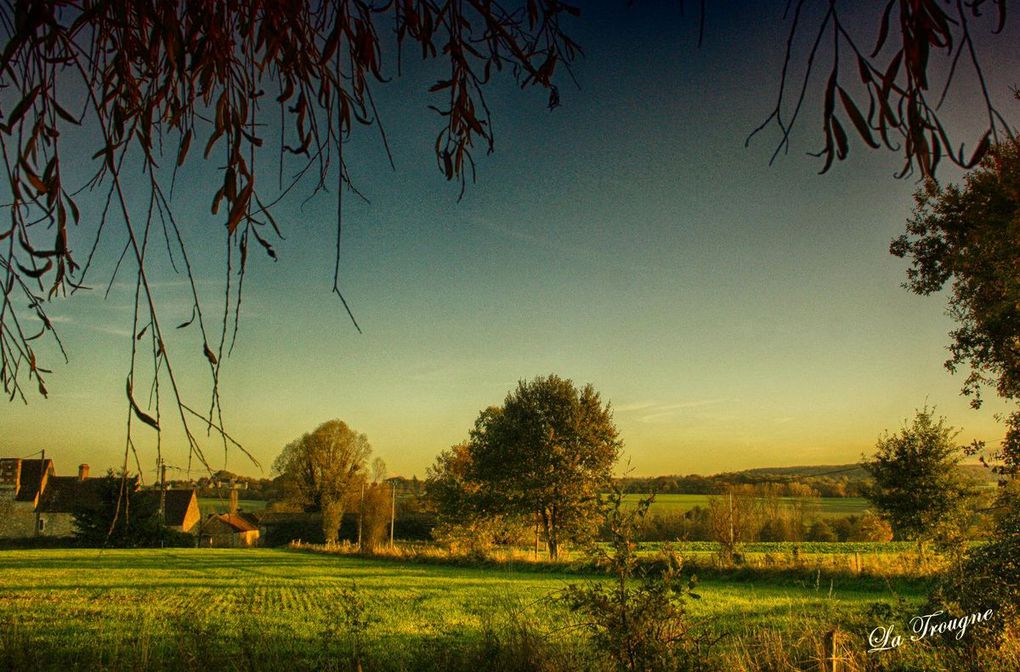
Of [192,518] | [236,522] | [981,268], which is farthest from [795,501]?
[192,518]

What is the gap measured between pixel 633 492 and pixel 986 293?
1027cm

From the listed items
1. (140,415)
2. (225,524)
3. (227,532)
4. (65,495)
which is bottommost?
(227,532)

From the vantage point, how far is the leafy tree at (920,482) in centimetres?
2131

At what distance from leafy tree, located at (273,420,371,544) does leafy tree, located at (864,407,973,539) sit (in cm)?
4090

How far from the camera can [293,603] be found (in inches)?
621

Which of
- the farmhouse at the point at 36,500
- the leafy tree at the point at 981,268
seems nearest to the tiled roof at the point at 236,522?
the farmhouse at the point at 36,500

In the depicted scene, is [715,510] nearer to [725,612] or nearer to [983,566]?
[725,612]

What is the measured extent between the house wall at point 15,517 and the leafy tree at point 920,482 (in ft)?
191

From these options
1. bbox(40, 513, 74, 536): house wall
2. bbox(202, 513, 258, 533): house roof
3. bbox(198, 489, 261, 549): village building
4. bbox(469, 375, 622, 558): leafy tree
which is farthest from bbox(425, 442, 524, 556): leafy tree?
bbox(40, 513, 74, 536): house wall

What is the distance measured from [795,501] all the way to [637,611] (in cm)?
5127

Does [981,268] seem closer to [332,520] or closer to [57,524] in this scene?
[332,520]

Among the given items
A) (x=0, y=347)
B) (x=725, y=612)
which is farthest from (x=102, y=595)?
(x=0, y=347)

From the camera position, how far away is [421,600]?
657 inches

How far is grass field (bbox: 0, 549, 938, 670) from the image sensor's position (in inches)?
353
